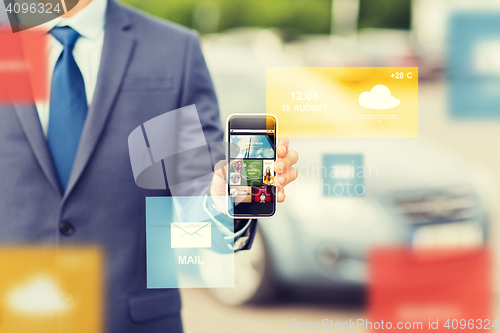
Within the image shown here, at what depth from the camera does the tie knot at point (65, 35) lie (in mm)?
1516

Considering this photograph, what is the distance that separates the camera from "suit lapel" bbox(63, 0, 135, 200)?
1.44 m

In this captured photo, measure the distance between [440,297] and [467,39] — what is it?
132 centimetres

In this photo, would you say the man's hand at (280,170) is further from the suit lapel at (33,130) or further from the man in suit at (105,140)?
the suit lapel at (33,130)

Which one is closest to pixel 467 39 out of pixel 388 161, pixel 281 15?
pixel 388 161

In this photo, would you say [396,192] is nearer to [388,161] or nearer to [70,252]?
[388,161]

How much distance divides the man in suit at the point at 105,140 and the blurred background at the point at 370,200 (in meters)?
0.57

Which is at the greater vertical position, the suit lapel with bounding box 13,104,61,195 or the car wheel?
the suit lapel with bounding box 13,104,61,195

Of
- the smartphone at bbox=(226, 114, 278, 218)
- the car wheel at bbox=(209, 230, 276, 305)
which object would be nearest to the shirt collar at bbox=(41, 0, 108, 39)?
the smartphone at bbox=(226, 114, 278, 218)

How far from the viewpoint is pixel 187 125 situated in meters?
1.56

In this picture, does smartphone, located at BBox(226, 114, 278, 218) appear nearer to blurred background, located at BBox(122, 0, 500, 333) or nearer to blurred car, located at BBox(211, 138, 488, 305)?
blurred background, located at BBox(122, 0, 500, 333)
